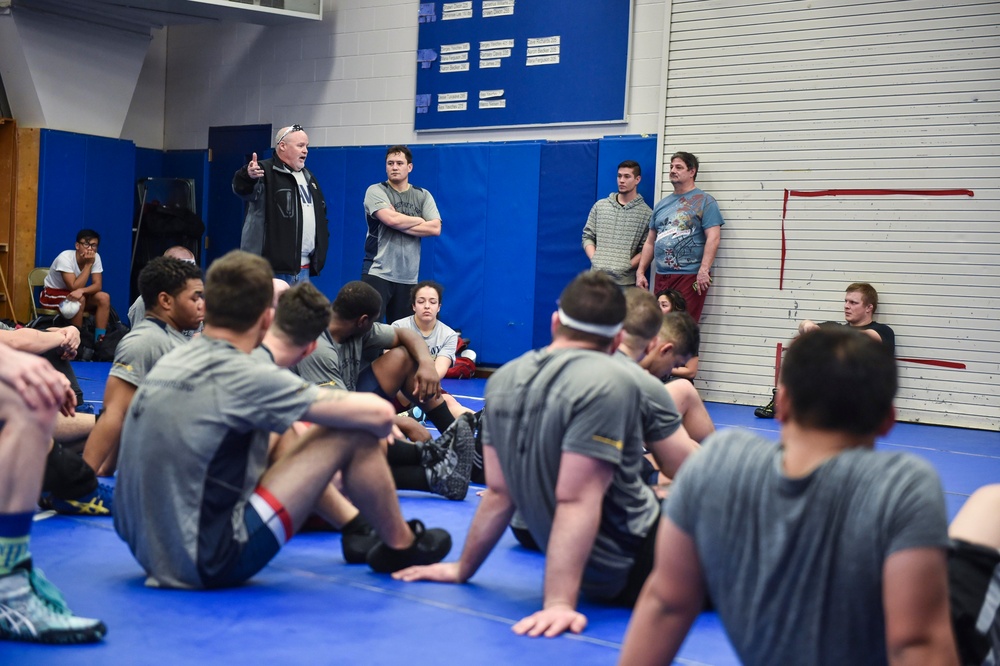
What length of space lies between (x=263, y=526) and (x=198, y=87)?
12573mm

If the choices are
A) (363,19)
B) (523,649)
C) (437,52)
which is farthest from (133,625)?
(363,19)

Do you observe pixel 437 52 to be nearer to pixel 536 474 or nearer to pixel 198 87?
pixel 198 87

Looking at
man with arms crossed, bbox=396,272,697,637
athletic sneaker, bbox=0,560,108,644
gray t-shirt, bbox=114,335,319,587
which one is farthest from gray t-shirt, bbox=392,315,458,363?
athletic sneaker, bbox=0,560,108,644

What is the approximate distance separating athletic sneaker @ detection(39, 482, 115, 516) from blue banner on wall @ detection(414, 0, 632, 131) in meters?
7.75

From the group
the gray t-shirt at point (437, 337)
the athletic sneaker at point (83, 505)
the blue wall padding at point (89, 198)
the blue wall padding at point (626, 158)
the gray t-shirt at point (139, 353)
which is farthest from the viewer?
the blue wall padding at point (89, 198)

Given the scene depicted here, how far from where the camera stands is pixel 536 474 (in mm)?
3020

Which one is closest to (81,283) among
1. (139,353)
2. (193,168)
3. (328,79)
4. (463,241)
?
(193,168)

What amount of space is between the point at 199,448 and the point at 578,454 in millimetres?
1090

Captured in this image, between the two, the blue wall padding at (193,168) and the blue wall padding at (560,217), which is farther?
the blue wall padding at (193,168)

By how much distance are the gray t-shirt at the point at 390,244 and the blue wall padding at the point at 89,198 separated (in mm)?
5856

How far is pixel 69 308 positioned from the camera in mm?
11305

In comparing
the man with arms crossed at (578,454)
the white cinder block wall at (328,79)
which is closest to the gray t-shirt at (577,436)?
the man with arms crossed at (578,454)

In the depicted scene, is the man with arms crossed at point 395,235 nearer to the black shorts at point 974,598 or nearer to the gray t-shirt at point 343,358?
the gray t-shirt at point 343,358

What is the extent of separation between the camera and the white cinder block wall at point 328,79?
11.0m
